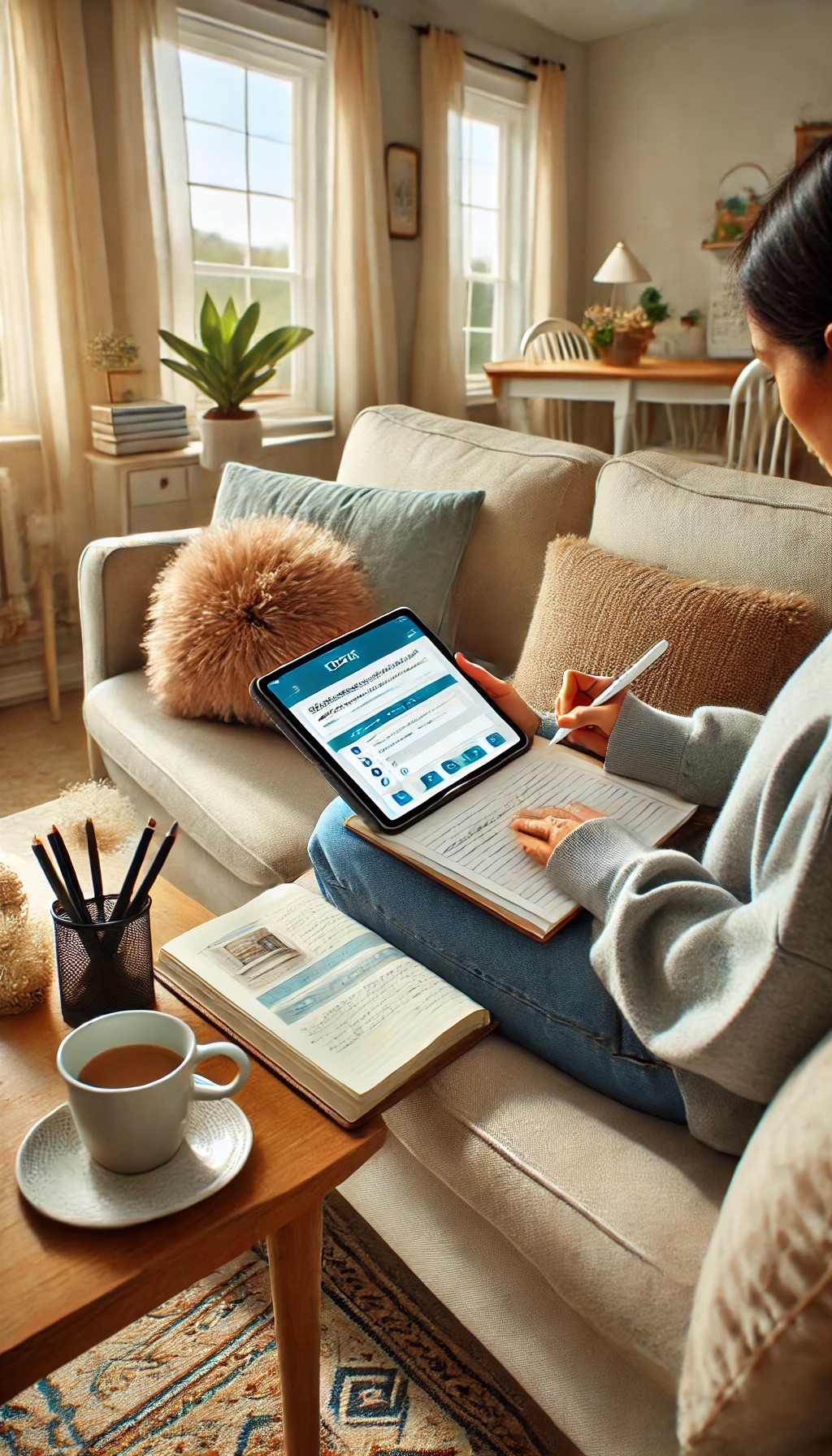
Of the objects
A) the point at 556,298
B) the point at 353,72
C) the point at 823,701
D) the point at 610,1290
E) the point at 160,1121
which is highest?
the point at 353,72

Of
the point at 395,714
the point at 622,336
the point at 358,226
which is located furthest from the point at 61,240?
the point at 395,714

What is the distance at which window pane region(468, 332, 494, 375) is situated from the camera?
4.73m

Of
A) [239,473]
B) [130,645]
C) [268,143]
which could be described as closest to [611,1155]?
[130,645]

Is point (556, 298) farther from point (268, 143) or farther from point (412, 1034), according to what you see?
point (412, 1034)

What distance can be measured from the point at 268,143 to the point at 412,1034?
12.2ft

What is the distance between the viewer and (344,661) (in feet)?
3.75

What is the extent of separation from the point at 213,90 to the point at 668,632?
3158 mm

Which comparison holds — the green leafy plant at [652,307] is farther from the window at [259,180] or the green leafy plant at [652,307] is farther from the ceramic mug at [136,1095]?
the ceramic mug at [136,1095]

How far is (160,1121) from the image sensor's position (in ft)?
2.21

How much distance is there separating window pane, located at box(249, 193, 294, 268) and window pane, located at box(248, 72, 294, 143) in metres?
0.22

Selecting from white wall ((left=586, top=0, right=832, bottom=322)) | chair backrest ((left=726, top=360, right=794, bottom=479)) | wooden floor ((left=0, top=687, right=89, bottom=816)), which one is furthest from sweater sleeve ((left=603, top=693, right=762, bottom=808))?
white wall ((left=586, top=0, right=832, bottom=322))

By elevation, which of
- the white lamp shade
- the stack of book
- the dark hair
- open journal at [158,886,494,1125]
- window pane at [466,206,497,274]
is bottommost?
open journal at [158,886,494,1125]

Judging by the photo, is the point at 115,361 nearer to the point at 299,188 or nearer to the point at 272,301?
the point at 272,301

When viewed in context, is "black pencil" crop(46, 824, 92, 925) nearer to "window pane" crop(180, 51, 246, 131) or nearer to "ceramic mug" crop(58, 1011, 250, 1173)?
"ceramic mug" crop(58, 1011, 250, 1173)
